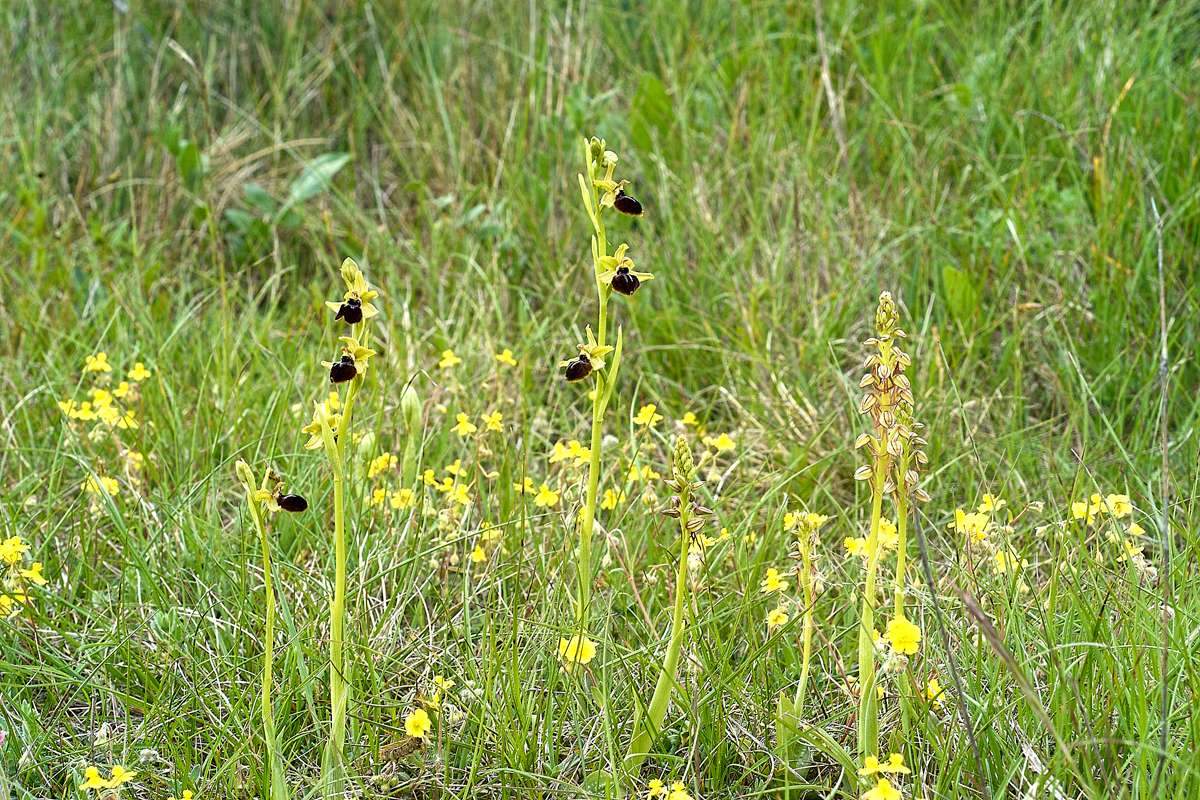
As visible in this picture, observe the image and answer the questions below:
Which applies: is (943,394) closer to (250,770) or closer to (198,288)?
(250,770)

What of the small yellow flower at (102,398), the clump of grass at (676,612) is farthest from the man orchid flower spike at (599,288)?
the small yellow flower at (102,398)

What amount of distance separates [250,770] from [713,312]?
1916 mm

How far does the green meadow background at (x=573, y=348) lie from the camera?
1938 mm

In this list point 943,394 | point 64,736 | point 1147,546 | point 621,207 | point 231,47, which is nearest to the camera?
point 621,207

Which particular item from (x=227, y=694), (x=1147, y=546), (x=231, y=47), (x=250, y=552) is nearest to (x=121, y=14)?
(x=231, y=47)

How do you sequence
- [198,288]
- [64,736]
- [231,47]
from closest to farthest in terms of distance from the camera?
[64,736] < [198,288] < [231,47]

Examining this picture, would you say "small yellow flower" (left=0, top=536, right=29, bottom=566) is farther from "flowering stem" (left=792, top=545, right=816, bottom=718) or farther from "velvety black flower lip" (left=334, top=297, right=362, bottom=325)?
"flowering stem" (left=792, top=545, right=816, bottom=718)

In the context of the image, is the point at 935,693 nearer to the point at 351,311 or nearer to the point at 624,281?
the point at 624,281

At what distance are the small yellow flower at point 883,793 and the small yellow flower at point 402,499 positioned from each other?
3.47ft

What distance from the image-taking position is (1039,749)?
1.83 m

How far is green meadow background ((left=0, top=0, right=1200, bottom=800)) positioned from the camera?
6.36 ft

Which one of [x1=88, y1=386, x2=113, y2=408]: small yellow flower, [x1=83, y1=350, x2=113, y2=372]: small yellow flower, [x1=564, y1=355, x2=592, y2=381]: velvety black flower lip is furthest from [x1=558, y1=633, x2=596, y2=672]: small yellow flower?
[x1=83, y1=350, x2=113, y2=372]: small yellow flower

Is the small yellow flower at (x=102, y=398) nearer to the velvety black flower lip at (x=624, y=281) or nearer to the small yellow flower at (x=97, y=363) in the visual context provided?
the small yellow flower at (x=97, y=363)

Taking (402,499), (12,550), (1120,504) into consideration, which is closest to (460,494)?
(402,499)
